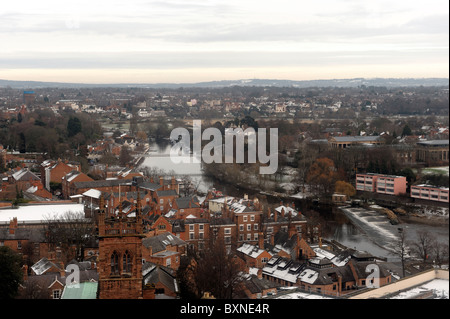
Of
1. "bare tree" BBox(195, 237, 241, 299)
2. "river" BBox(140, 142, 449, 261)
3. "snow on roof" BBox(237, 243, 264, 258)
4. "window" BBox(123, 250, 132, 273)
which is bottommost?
"river" BBox(140, 142, 449, 261)

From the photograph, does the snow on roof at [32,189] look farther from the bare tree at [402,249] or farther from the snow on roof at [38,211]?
the bare tree at [402,249]

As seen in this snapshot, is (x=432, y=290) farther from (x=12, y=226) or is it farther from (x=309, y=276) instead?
(x=12, y=226)

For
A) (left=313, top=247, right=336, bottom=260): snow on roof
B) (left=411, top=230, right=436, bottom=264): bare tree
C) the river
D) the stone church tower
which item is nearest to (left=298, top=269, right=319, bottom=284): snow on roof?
(left=313, top=247, right=336, bottom=260): snow on roof

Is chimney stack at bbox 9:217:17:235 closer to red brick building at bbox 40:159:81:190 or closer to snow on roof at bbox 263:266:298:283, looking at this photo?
snow on roof at bbox 263:266:298:283

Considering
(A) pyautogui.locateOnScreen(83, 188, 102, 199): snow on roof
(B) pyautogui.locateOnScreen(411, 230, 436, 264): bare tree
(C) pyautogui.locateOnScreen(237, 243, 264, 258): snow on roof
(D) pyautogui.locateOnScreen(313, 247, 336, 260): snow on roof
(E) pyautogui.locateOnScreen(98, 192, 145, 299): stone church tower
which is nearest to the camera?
(E) pyautogui.locateOnScreen(98, 192, 145, 299): stone church tower

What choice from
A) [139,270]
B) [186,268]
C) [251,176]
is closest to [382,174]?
[251,176]

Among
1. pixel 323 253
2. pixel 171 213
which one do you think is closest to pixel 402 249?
pixel 323 253
